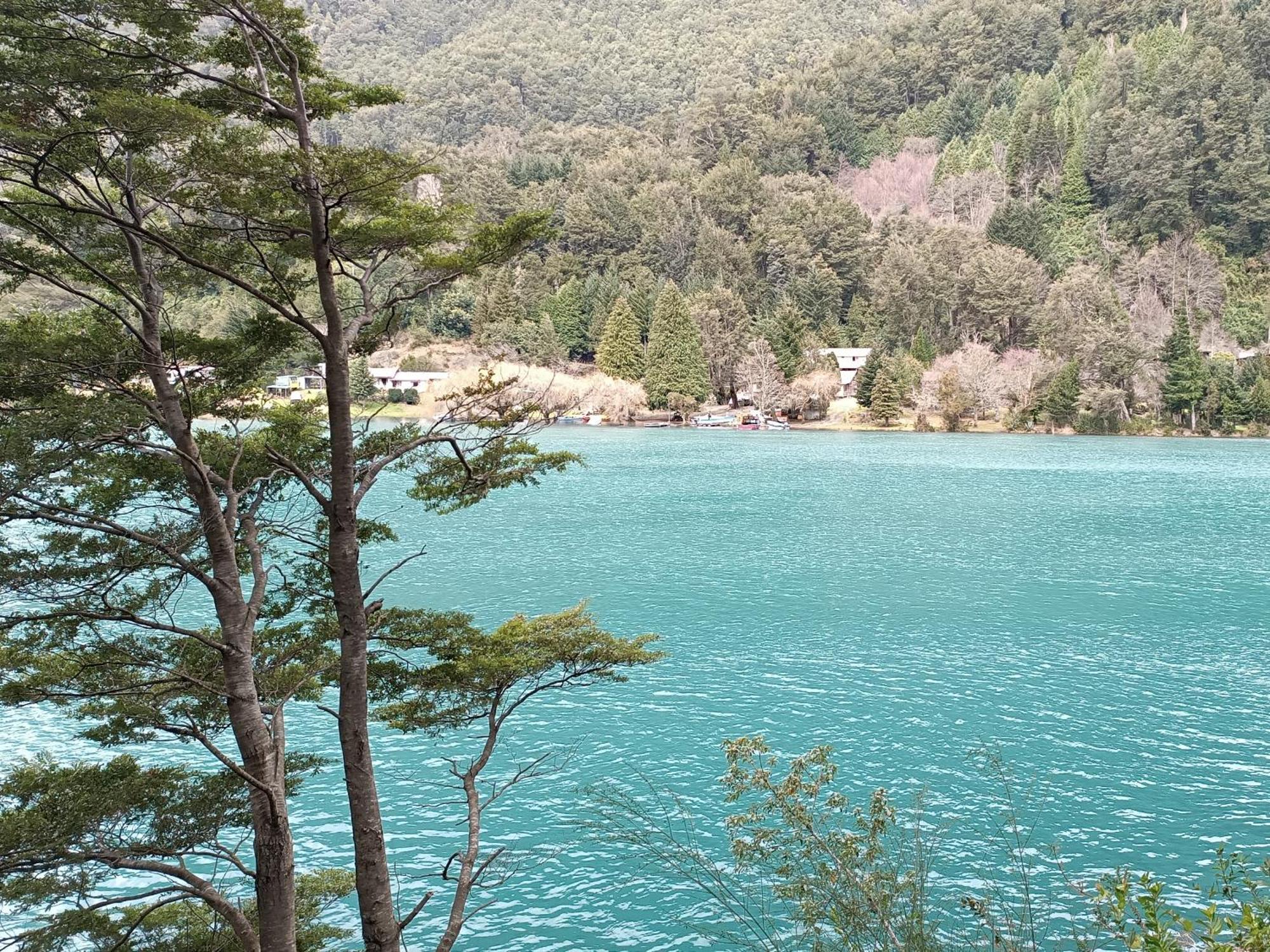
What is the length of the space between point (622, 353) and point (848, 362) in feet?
67.9

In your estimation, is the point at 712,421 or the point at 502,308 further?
the point at 502,308

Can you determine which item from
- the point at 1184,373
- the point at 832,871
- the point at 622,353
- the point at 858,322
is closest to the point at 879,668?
the point at 832,871

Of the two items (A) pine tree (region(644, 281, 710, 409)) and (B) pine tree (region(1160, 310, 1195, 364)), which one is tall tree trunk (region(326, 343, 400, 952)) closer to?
(B) pine tree (region(1160, 310, 1195, 364))

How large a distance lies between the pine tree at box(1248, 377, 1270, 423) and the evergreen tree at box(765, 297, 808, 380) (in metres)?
32.1

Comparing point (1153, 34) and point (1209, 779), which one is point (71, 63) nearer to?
point (1209, 779)

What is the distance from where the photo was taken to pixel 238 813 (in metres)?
7.66

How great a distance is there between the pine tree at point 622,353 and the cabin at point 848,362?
16.3 meters

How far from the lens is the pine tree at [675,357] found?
3118 inches

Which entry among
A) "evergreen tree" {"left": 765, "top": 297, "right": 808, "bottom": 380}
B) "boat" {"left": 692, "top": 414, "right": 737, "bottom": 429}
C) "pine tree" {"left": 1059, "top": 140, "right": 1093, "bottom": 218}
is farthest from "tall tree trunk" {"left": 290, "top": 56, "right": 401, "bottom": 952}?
"pine tree" {"left": 1059, "top": 140, "right": 1093, "bottom": 218}

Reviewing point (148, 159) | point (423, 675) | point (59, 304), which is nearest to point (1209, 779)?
point (423, 675)

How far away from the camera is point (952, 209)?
104625 millimetres

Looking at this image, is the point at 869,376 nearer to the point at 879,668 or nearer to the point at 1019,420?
the point at 1019,420

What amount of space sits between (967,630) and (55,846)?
18725 millimetres

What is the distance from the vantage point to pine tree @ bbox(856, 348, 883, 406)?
7288 centimetres
